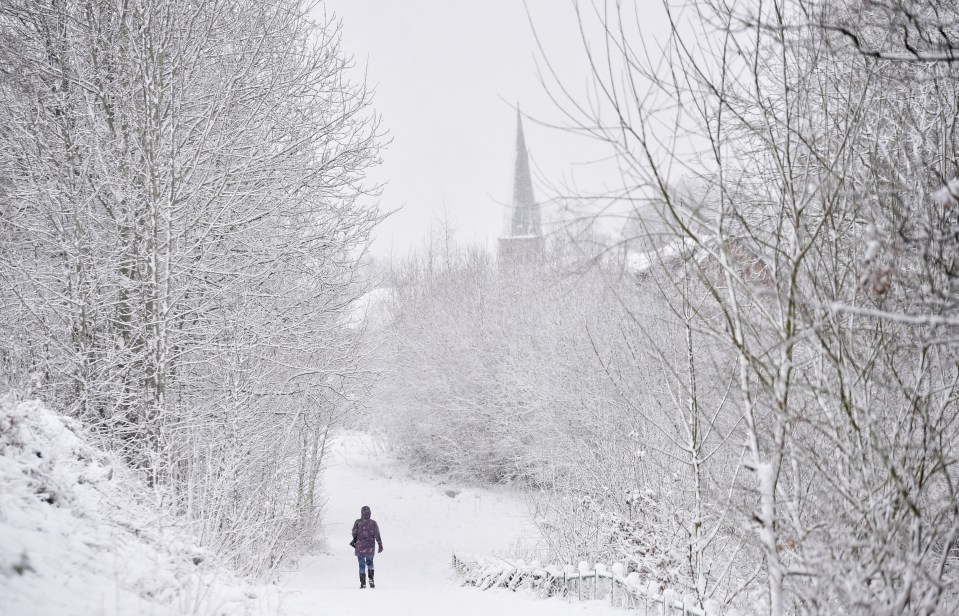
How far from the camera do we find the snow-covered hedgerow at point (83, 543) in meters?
2.61

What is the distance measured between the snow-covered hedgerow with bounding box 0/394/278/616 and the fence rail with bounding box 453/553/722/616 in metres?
3.23

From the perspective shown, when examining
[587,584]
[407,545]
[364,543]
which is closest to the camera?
[587,584]

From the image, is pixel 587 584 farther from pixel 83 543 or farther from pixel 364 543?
pixel 83 543

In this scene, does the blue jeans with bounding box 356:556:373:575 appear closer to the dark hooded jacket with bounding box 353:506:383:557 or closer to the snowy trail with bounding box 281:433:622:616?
the dark hooded jacket with bounding box 353:506:383:557

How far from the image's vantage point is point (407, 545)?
52.2 feet

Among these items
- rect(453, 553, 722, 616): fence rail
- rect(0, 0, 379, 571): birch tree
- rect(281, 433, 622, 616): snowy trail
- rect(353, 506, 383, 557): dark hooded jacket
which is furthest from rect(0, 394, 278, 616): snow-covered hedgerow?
rect(353, 506, 383, 557): dark hooded jacket

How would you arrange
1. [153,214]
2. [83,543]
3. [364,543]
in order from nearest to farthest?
[83,543]
[153,214]
[364,543]

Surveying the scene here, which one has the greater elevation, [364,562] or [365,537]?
[365,537]

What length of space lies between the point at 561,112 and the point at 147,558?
365cm

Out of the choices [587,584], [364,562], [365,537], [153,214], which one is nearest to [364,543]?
[365,537]

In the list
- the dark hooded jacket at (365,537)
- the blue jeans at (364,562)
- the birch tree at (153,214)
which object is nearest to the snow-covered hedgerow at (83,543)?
the birch tree at (153,214)

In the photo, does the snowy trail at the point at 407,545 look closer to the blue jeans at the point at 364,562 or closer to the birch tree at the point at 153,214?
the blue jeans at the point at 364,562

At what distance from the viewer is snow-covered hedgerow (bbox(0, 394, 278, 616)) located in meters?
2.61

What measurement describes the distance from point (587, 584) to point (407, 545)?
10062 mm
